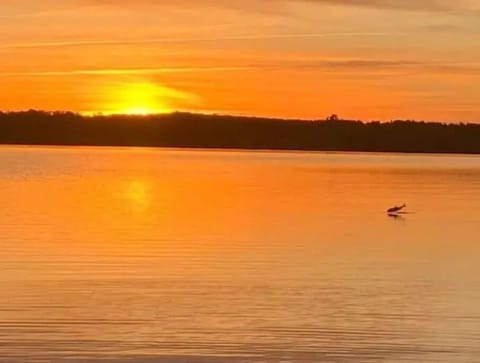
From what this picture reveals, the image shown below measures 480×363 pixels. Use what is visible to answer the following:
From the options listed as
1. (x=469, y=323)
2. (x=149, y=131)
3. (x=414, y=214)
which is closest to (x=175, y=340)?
(x=469, y=323)

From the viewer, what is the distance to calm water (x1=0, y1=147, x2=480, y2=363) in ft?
43.3

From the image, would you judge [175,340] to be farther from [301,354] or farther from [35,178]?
[35,178]

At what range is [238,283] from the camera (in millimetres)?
18062

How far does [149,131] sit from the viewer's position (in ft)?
378

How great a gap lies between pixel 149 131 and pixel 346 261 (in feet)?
310

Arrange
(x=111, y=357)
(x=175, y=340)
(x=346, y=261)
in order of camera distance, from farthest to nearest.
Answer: (x=346, y=261), (x=175, y=340), (x=111, y=357)

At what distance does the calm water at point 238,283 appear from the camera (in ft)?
43.3

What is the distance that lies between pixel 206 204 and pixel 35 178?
759 inches

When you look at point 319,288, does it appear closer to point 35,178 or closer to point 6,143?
point 35,178

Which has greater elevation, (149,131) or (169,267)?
(149,131)

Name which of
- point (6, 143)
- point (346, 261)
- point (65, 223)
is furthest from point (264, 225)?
point (6, 143)

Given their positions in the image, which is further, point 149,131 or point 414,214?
point 149,131

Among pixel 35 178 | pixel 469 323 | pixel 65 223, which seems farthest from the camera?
pixel 35 178

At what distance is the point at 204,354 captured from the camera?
→ 1268cm
